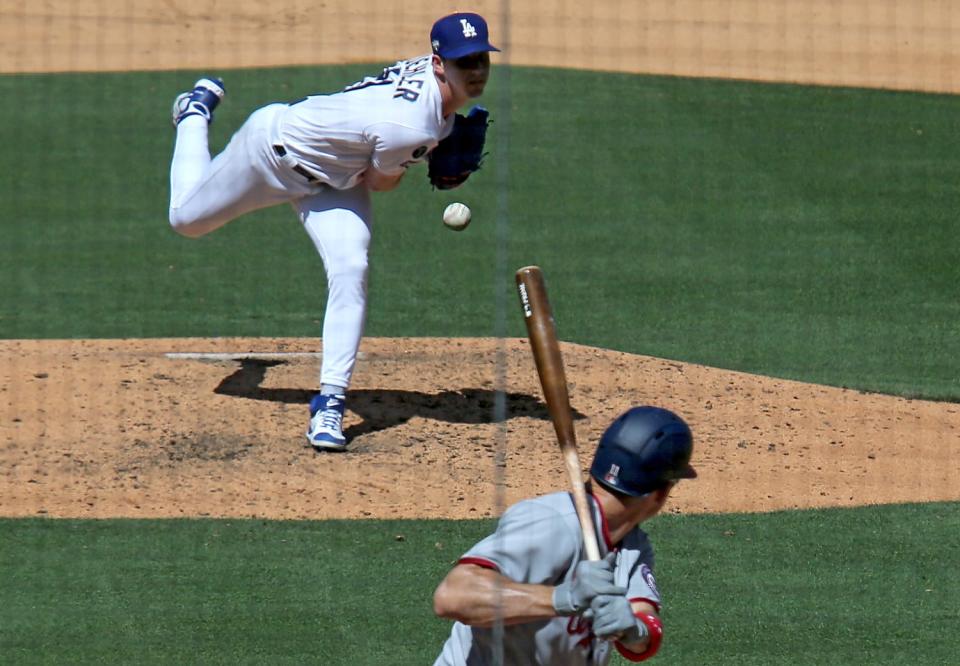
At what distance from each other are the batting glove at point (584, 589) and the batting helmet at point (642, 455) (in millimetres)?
233

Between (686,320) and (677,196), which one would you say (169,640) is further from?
(677,196)

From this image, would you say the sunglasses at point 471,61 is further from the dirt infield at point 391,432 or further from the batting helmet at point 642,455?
the batting helmet at point 642,455

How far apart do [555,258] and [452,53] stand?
4.27 meters

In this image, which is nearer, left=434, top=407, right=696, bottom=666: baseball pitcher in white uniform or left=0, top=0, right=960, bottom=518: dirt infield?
left=434, top=407, right=696, bottom=666: baseball pitcher in white uniform

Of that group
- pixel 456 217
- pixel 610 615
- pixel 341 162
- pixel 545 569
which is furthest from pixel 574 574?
pixel 456 217

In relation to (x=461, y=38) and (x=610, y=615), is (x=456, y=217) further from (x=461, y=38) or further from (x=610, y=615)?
(x=610, y=615)

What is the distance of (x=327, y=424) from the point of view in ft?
23.3

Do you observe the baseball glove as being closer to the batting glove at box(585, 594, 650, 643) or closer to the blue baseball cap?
the blue baseball cap

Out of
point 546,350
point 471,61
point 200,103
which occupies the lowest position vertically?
point 546,350

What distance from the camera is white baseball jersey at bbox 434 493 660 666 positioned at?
3.50 meters

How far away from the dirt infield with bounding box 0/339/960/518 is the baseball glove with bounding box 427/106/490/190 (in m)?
1.20

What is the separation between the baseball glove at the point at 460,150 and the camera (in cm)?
729

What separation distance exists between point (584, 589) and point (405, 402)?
4.61 metres

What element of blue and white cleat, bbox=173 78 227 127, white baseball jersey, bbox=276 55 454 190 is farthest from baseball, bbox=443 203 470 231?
blue and white cleat, bbox=173 78 227 127
